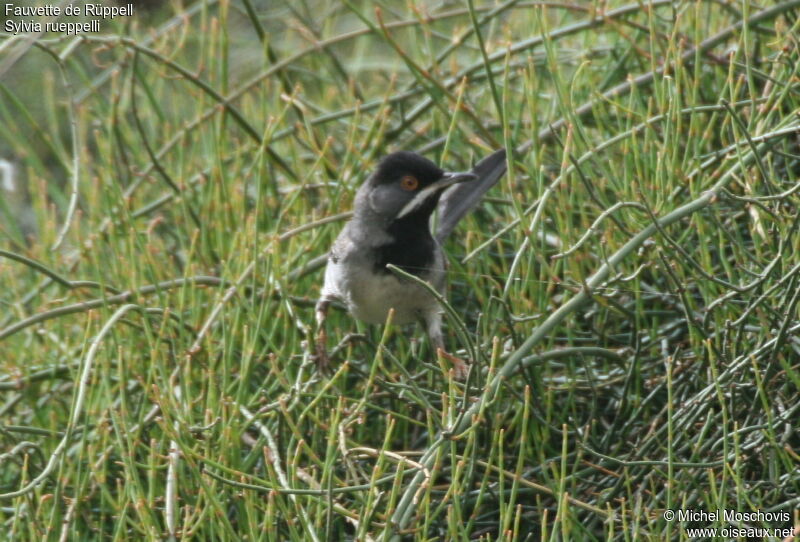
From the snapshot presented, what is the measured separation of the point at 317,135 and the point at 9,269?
1.49 m

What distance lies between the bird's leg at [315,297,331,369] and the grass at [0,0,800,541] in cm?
8

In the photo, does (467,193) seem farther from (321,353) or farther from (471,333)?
(321,353)

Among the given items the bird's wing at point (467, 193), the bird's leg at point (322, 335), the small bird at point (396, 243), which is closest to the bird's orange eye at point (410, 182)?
the small bird at point (396, 243)

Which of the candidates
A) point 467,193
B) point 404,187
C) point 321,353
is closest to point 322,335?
point 321,353

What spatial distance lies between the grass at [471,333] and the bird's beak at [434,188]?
23cm

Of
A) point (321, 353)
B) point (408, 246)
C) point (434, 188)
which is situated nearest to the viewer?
point (321, 353)

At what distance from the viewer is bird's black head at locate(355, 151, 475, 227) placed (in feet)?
13.0

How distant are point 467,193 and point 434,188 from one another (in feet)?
0.75

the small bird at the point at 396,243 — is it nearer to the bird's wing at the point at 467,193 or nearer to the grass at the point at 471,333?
the bird's wing at the point at 467,193

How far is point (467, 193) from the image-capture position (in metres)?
4.15

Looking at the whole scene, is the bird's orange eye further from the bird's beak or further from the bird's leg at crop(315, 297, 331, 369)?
the bird's leg at crop(315, 297, 331, 369)

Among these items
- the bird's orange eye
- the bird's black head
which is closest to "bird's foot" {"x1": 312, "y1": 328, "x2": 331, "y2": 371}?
the bird's black head

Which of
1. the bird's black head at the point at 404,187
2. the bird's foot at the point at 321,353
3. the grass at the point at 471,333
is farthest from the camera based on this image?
the bird's black head at the point at 404,187

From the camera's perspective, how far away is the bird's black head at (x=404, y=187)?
3.97m
